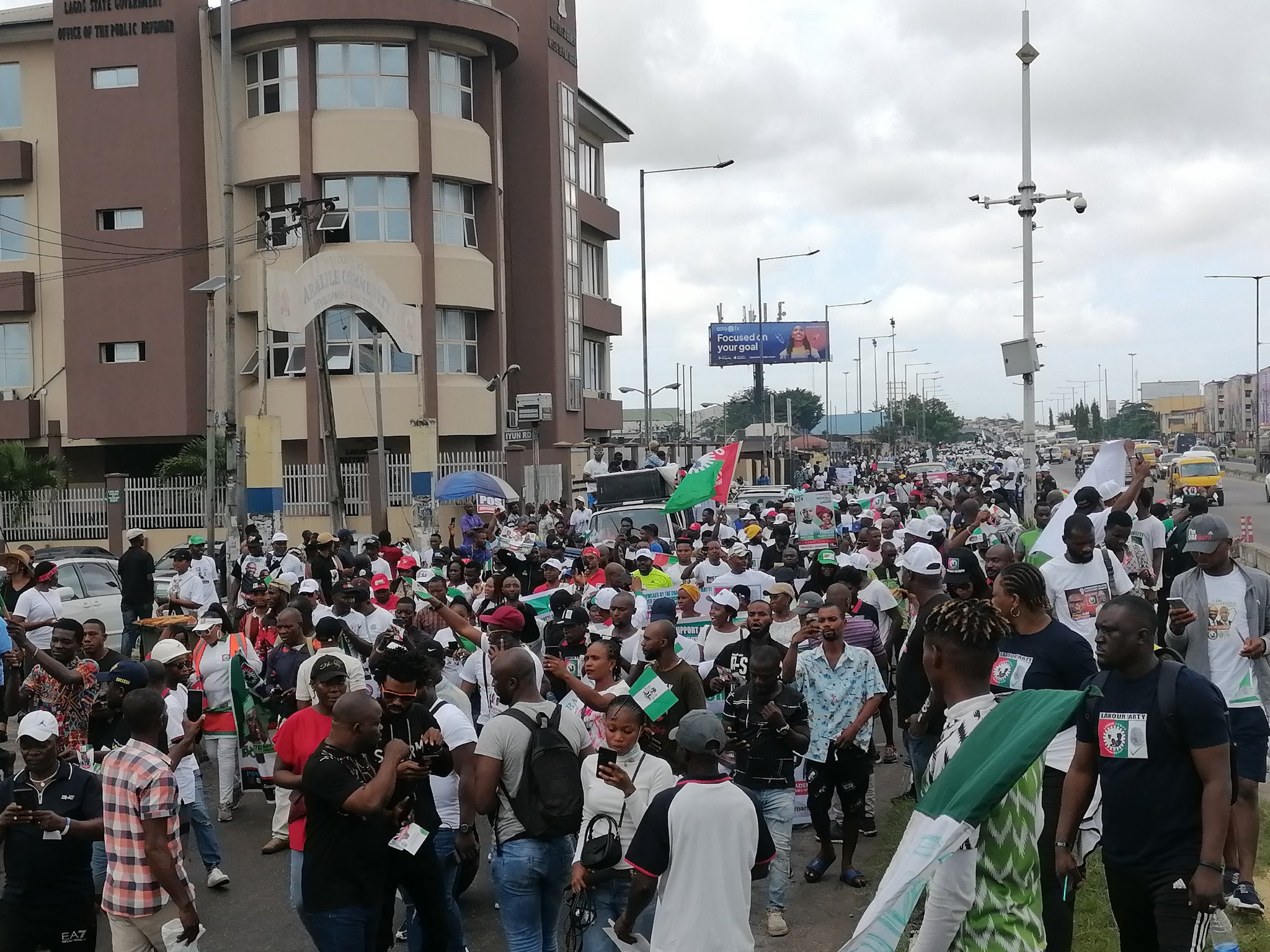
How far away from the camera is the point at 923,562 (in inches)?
303

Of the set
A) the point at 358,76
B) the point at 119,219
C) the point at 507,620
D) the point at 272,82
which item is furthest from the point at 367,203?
the point at 507,620

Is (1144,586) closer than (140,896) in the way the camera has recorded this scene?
No

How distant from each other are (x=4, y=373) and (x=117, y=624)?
70.4ft

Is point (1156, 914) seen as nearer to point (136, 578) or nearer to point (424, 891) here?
point (424, 891)

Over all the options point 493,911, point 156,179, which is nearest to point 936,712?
point 493,911

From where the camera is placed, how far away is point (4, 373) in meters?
36.1

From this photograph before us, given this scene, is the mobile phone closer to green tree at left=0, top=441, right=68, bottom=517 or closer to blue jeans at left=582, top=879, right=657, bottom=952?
blue jeans at left=582, top=879, right=657, bottom=952

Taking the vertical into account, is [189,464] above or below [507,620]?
above

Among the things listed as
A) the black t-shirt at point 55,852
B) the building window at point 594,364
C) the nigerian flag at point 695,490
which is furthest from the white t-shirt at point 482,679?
the building window at point 594,364

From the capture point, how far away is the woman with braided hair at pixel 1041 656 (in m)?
5.76

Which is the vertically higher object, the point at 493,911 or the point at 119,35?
the point at 119,35

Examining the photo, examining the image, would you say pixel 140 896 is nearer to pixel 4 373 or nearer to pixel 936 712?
pixel 936 712

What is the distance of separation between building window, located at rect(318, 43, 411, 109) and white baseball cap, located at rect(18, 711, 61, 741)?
30685 millimetres

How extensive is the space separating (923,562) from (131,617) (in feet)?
44.0
